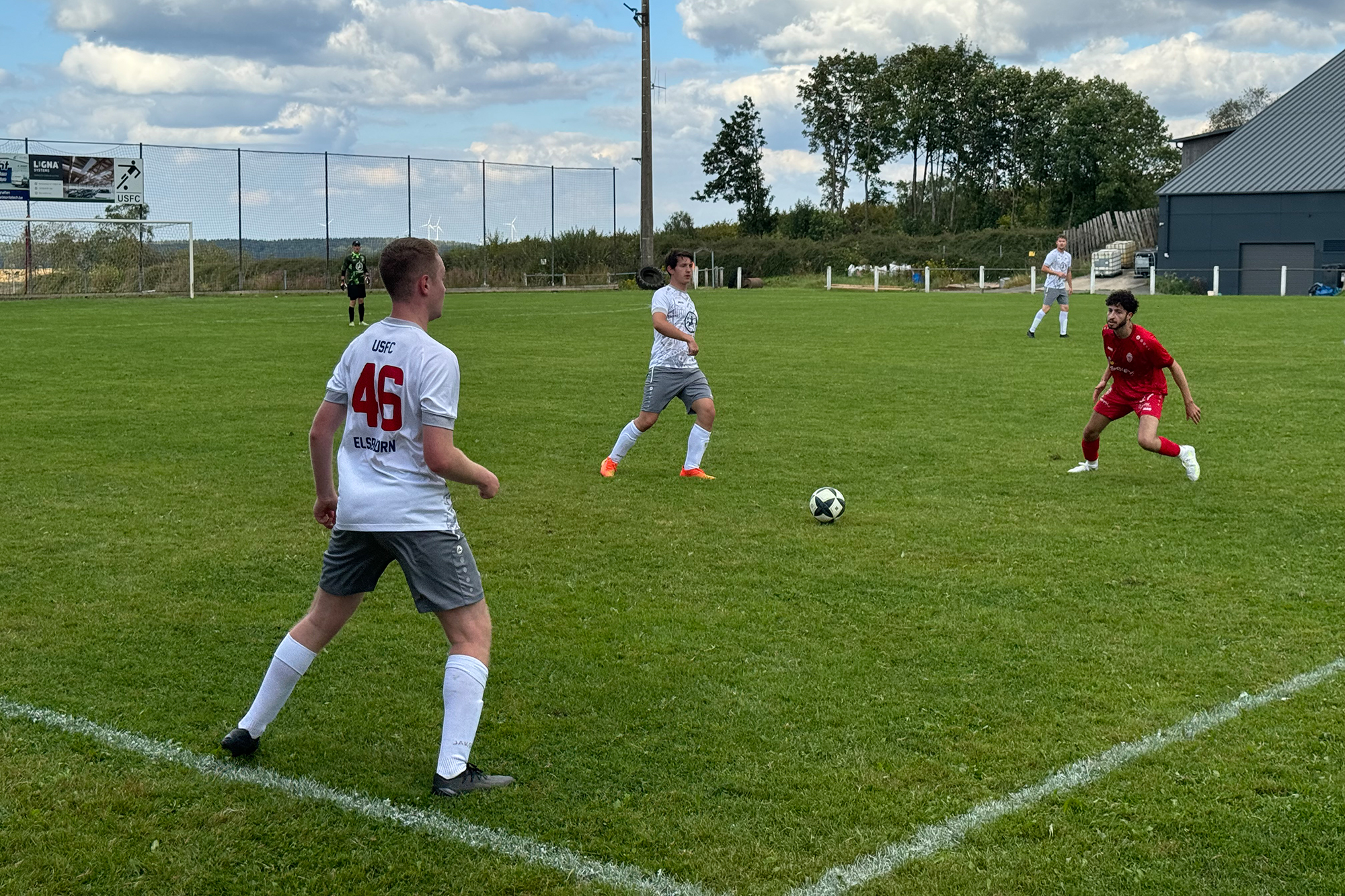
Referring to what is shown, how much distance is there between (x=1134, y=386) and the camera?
31.7 ft

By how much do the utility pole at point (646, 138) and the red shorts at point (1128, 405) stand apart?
37.4 m

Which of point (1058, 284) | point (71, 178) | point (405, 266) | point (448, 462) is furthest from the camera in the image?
point (71, 178)

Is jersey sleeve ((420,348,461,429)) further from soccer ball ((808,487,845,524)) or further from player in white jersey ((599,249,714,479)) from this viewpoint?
player in white jersey ((599,249,714,479))

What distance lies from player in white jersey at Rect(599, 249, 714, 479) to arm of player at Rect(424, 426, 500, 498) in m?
5.85

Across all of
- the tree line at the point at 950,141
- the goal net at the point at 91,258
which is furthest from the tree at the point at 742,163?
the goal net at the point at 91,258

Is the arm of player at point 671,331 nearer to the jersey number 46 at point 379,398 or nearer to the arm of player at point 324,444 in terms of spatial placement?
the arm of player at point 324,444

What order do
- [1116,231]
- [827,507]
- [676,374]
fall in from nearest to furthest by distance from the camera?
[827,507], [676,374], [1116,231]

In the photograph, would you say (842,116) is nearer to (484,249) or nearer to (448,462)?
(484,249)

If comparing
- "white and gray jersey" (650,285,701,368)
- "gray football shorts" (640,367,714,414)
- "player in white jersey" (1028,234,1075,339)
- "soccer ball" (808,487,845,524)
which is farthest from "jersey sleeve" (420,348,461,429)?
"player in white jersey" (1028,234,1075,339)

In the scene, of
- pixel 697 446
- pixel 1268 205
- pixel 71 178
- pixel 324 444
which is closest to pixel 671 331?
pixel 697 446

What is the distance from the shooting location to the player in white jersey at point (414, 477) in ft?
13.1

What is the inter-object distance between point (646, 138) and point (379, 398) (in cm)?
4432

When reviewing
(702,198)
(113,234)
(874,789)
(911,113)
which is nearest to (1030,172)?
(911,113)

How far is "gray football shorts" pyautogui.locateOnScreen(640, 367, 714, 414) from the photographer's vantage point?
10.0 m
